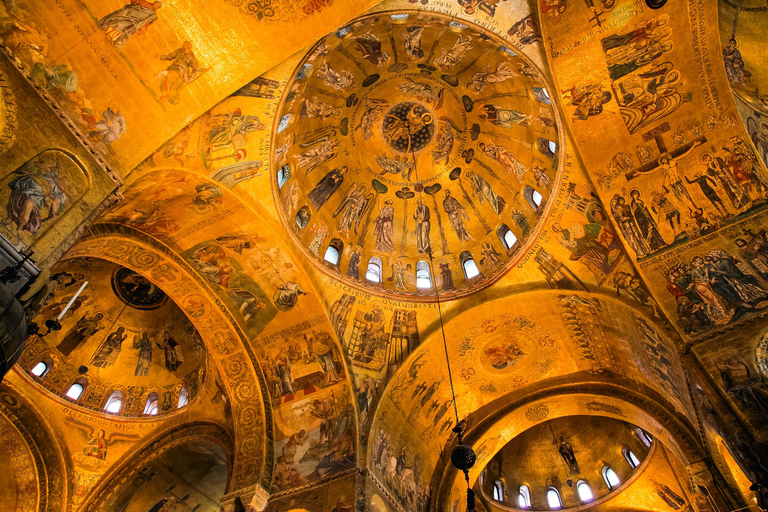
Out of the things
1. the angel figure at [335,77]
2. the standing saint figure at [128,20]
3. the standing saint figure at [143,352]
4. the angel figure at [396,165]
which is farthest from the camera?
the angel figure at [396,165]

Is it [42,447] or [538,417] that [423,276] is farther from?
[42,447]

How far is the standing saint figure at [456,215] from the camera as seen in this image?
14.6 m

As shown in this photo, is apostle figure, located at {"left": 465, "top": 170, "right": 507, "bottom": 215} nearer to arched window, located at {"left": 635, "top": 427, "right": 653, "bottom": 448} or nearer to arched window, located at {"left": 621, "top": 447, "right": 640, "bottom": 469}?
arched window, located at {"left": 635, "top": 427, "right": 653, "bottom": 448}

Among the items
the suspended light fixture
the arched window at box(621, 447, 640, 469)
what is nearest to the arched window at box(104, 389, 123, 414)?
the suspended light fixture

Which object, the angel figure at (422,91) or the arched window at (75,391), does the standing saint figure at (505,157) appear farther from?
the arched window at (75,391)

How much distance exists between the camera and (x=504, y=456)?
18.4m

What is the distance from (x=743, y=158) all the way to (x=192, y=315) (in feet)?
40.8

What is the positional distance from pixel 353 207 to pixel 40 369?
360 inches

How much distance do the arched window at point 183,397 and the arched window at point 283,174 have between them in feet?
22.3

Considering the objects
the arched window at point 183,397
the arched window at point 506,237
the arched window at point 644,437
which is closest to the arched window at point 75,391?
the arched window at point 183,397

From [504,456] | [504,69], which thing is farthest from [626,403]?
[504,69]

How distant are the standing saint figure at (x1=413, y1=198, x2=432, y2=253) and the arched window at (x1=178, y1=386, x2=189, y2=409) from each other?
25.8 feet

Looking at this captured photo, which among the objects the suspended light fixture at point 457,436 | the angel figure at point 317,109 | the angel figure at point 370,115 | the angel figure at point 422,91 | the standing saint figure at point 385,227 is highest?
the angel figure at point 422,91

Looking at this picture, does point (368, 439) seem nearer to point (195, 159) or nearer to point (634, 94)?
point (195, 159)
